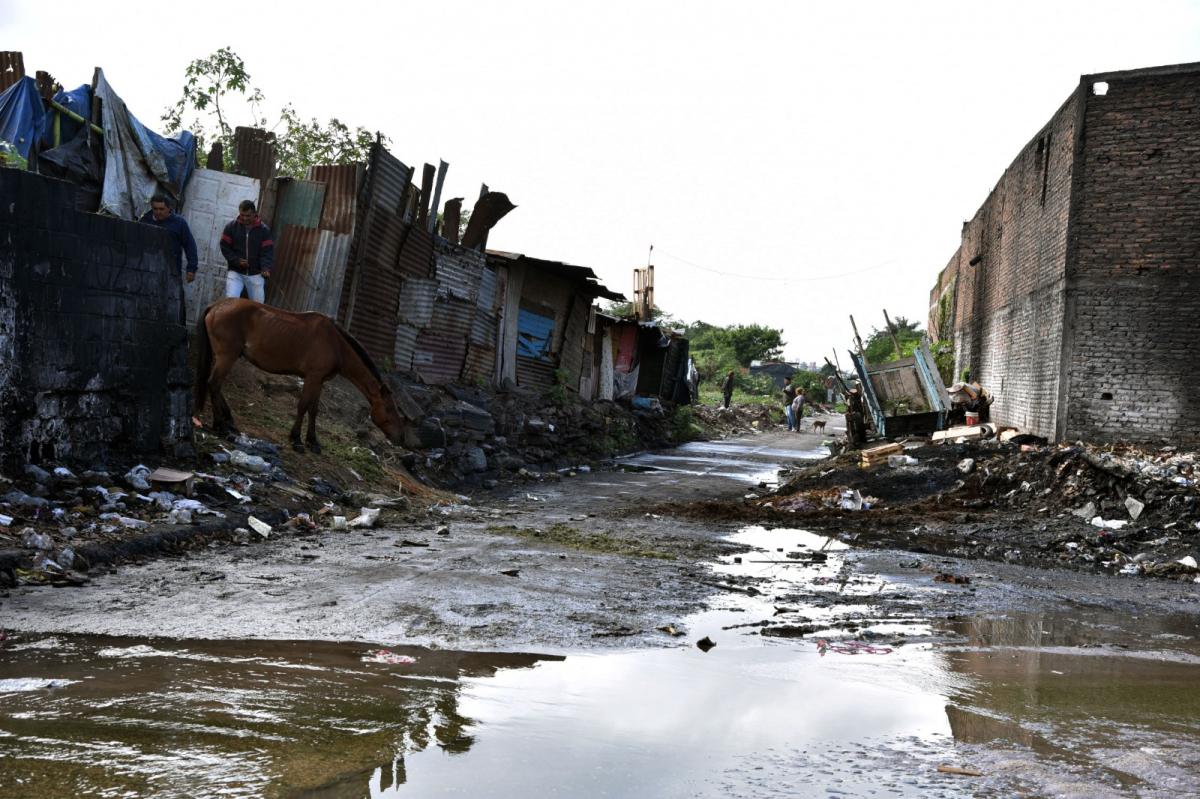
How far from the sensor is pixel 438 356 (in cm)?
1670

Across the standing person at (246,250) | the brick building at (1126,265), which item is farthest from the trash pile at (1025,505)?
the standing person at (246,250)

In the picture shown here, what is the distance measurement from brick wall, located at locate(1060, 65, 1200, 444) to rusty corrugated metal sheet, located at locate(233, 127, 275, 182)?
1070 cm

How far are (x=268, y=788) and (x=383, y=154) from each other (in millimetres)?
12545

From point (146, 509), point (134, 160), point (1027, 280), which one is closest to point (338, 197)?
point (134, 160)

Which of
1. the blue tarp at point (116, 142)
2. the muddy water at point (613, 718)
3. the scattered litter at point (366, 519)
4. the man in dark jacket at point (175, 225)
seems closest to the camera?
the muddy water at point (613, 718)

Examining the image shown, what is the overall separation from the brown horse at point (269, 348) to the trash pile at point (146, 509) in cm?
75

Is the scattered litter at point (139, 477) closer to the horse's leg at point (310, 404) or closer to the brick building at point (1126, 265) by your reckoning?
the horse's leg at point (310, 404)

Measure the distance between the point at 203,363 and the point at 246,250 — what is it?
166 centimetres

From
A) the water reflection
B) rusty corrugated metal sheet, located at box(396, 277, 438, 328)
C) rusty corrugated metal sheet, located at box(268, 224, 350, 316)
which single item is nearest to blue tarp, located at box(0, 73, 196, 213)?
rusty corrugated metal sheet, located at box(268, 224, 350, 316)

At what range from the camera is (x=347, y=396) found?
1291 cm

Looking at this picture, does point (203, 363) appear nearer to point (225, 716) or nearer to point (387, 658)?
point (387, 658)

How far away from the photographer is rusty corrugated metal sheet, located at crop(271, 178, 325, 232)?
1348 cm

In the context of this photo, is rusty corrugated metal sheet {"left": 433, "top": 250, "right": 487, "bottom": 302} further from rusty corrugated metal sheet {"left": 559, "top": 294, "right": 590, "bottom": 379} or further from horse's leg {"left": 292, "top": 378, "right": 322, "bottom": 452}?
horse's leg {"left": 292, "top": 378, "right": 322, "bottom": 452}

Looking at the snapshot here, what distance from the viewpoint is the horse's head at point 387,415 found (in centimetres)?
1147
